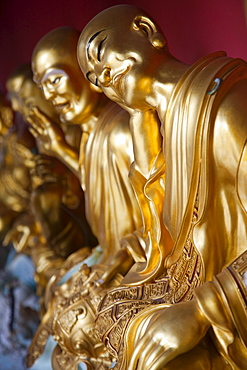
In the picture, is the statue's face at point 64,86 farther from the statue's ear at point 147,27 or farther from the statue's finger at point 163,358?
the statue's finger at point 163,358

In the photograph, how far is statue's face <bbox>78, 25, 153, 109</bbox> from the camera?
5.62 ft

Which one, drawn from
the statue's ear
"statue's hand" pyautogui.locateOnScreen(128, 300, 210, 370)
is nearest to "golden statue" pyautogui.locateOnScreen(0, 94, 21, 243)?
the statue's ear

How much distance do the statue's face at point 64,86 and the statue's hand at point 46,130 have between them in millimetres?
151

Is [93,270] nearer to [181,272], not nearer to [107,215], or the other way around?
[107,215]

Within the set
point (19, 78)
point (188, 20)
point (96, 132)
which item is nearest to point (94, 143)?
point (96, 132)

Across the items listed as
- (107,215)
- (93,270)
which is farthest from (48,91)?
(93,270)

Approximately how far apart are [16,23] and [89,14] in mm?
689

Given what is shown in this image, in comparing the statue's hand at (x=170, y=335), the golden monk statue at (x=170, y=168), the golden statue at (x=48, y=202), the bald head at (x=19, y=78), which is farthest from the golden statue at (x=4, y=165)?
the statue's hand at (x=170, y=335)

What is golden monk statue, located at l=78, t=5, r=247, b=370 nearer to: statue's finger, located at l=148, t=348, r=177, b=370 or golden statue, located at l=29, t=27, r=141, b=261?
statue's finger, located at l=148, t=348, r=177, b=370

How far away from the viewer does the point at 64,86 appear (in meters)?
2.12

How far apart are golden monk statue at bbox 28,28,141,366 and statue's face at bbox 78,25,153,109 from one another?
1.04 ft

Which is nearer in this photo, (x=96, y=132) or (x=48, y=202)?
(x=96, y=132)

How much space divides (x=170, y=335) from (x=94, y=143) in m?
0.85

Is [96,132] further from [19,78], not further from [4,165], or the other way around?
[4,165]
